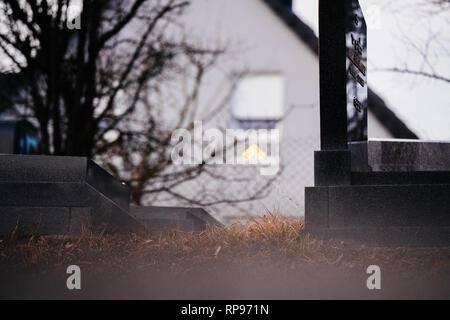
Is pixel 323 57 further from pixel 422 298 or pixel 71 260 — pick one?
pixel 71 260

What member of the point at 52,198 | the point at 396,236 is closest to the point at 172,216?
the point at 52,198

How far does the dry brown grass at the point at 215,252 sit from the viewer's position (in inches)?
177

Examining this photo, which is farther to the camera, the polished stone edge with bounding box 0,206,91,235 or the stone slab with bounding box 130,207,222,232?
the stone slab with bounding box 130,207,222,232

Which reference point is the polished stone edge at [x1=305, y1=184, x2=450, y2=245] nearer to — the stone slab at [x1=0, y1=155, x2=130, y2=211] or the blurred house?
the stone slab at [x1=0, y1=155, x2=130, y2=211]

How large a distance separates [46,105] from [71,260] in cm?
462

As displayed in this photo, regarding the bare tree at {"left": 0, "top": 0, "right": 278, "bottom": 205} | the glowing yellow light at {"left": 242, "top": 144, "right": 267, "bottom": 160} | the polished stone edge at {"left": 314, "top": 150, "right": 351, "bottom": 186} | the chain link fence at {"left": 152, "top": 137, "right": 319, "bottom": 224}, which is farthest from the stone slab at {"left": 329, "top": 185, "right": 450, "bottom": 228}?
the glowing yellow light at {"left": 242, "top": 144, "right": 267, "bottom": 160}

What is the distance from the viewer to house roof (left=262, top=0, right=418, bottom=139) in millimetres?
10445

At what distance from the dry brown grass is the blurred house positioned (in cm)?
516

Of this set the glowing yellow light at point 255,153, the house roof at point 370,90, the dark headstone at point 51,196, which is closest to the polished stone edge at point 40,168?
the dark headstone at point 51,196

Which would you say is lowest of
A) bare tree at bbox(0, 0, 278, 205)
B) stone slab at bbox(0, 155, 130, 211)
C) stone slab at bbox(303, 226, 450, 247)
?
stone slab at bbox(303, 226, 450, 247)

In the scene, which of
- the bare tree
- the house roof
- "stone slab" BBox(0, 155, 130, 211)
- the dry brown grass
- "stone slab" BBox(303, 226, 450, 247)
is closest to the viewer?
the dry brown grass

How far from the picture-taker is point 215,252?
4680 millimetres

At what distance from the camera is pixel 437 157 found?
22.6ft
